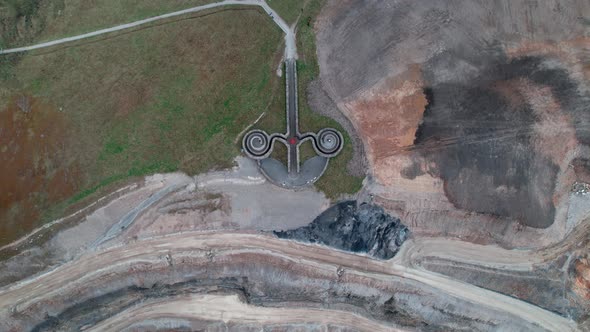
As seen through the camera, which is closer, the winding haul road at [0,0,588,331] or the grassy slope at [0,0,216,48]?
the winding haul road at [0,0,588,331]

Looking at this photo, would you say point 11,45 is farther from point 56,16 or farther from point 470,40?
point 470,40

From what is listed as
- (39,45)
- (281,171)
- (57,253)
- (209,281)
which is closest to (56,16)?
(39,45)

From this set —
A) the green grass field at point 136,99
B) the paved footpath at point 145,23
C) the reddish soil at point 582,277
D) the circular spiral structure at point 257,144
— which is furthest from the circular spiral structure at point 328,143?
the reddish soil at point 582,277

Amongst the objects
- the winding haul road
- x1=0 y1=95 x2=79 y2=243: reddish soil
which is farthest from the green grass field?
the winding haul road

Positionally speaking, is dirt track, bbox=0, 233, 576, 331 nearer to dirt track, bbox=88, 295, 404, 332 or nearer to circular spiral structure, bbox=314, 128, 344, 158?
dirt track, bbox=88, 295, 404, 332

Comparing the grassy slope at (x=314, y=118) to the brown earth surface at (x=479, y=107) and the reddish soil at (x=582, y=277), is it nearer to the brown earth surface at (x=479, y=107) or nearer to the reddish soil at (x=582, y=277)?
the brown earth surface at (x=479, y=107)
